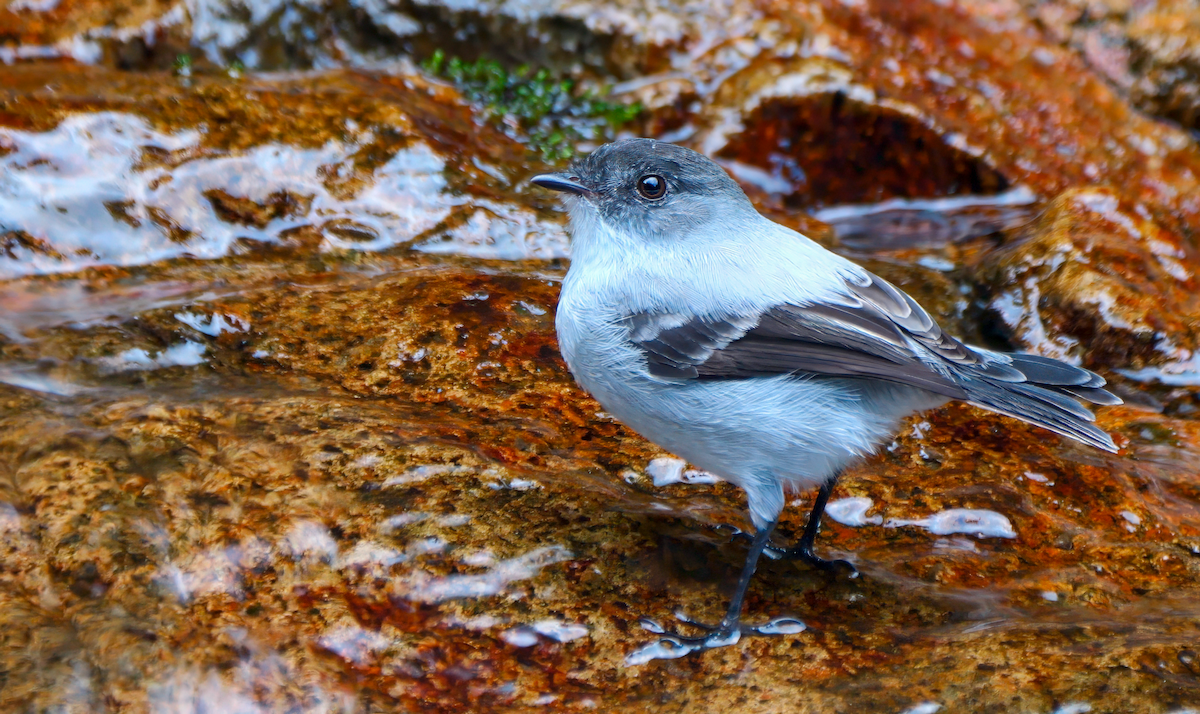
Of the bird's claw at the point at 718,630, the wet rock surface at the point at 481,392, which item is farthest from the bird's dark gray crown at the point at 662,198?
the bird's claw at the point at 718,630

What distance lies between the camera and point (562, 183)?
4.23 meters

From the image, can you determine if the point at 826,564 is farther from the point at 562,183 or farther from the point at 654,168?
the point at 562,183

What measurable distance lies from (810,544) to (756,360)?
92cm

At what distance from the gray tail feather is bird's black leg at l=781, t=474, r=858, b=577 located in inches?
29.1

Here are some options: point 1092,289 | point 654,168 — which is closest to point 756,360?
point 654,168

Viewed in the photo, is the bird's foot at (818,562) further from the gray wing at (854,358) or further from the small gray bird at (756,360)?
the gray wing at (854,358)

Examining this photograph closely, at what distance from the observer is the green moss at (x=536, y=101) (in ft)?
23.6

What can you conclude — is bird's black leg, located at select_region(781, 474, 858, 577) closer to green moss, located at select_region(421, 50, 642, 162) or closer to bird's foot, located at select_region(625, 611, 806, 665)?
bird's foot, located at select_region(625, 611, 806, 665)

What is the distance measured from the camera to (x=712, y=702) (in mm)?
3227

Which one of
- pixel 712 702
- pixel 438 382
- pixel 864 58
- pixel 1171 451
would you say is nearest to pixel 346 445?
pixel 438 382

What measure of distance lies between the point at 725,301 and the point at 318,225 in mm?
2890

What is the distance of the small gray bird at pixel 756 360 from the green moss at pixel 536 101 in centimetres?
321

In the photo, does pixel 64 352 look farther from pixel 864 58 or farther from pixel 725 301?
pixel 864 58

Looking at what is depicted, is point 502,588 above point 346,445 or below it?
below
